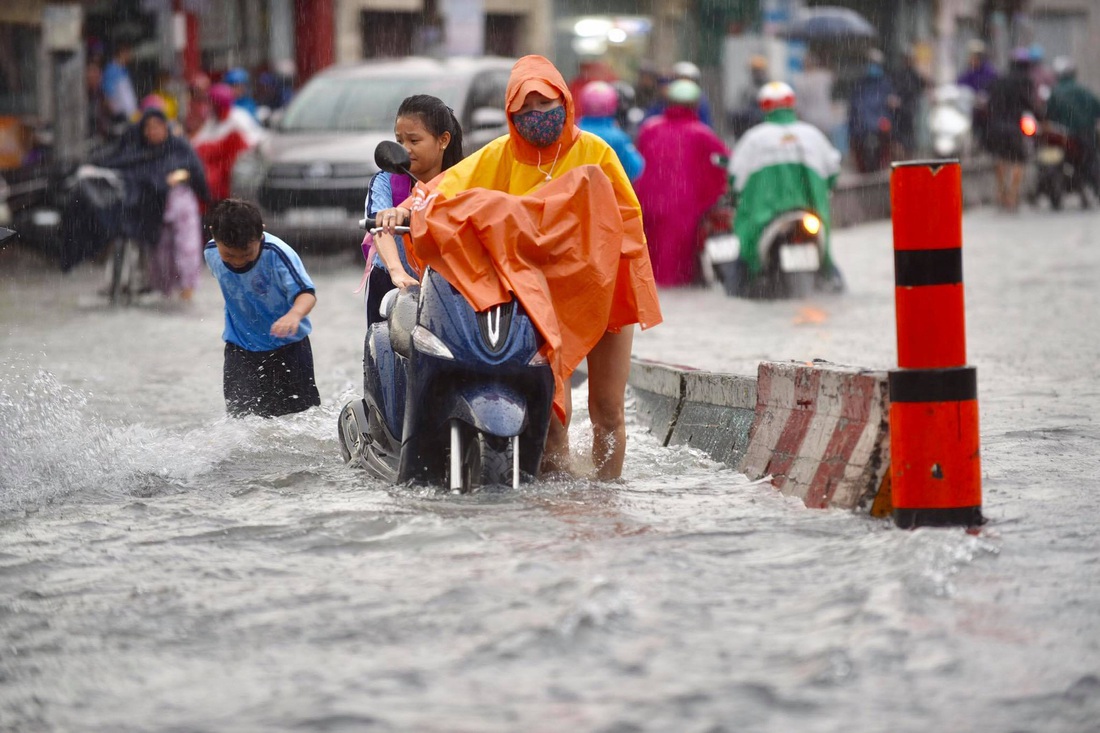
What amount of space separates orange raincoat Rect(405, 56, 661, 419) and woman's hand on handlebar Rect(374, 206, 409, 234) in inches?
1.7

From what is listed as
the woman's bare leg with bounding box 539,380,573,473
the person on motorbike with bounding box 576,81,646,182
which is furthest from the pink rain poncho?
the woman's bare leg with bounding box 539,380,573,473

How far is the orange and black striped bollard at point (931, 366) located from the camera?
5359 millimetres

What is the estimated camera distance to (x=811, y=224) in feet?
51.4

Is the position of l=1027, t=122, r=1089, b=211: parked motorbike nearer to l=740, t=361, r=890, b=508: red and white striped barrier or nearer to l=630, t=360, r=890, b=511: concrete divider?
l=630, t=360, r=890, b=511: concrete divider

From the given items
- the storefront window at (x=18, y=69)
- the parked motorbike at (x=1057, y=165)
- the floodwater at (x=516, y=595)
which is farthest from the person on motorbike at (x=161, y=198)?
the parked motorbike at (x=1057, y=165)

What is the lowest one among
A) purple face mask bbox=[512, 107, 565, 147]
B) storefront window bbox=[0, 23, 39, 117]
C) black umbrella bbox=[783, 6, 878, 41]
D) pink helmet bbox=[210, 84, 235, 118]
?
purple face mask bbox=[512, 107, 565, 147]

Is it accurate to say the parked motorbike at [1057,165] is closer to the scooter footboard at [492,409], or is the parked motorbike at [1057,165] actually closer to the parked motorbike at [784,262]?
the parked motorbike at [784,262]

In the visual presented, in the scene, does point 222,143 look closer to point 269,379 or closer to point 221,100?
point 221,100

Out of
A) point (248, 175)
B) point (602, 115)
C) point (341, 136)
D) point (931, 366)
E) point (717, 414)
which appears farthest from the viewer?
point (341, 136)

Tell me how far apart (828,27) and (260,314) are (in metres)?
27.6

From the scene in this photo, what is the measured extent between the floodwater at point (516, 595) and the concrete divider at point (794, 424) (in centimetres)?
13

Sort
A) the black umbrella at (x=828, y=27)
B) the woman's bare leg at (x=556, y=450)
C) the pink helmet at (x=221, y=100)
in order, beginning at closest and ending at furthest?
the woman's bare leg at (x=556, y=450), the pink helmet at (x=221, y=100), the black umbrella at (x=828, y=27)

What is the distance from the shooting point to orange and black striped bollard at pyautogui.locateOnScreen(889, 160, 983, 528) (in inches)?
211

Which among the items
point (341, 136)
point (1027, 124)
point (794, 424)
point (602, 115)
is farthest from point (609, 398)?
point (1027, 124)
